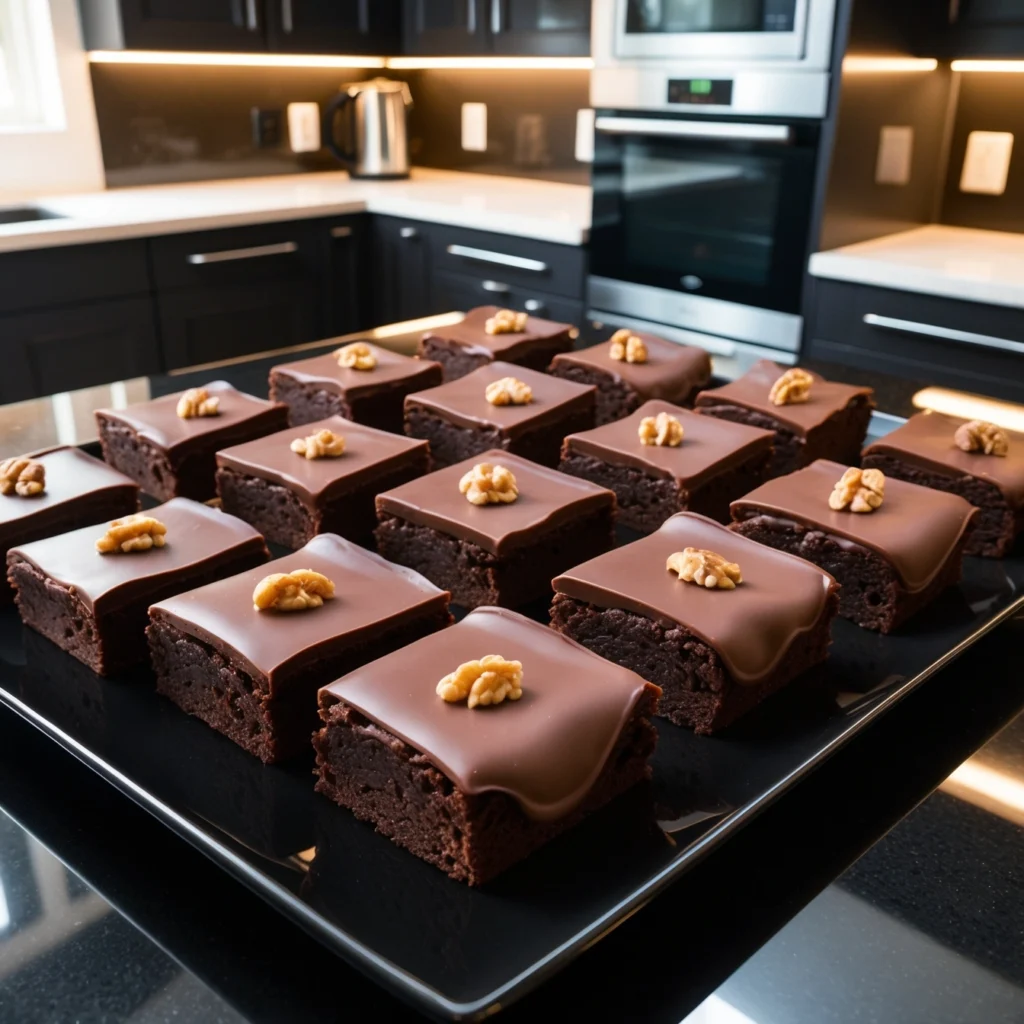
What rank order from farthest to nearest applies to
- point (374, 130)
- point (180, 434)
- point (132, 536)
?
point (374, 130) → point (180, 434) → point (132, 536)

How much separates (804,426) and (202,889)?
3.99 ft

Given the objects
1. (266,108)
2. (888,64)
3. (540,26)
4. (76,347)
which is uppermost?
(540,26)

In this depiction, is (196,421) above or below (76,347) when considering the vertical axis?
above

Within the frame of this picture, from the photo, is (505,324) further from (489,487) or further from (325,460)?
(489,487)

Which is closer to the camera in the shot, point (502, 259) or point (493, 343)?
point (493, 343)

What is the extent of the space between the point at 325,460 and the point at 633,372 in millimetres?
673

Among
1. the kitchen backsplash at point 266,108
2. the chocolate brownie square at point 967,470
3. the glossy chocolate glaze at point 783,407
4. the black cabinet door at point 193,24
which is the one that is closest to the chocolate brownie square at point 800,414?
the glossy chocolate glaze at point 783,407

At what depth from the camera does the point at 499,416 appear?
5.74 ft

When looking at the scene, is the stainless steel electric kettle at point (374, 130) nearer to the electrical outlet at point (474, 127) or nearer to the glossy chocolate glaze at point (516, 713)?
the electrical outlet at point (474, 127)

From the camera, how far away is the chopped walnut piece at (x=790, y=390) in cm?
179

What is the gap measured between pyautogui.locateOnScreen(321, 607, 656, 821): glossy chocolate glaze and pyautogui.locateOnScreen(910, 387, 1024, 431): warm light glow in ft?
3.95

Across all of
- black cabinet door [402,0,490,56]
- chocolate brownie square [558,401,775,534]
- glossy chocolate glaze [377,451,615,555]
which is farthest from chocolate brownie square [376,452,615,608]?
black cabinet door [402,0,490,56]

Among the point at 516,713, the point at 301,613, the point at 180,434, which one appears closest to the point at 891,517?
the point at 516,713

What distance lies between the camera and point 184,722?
111 cm
